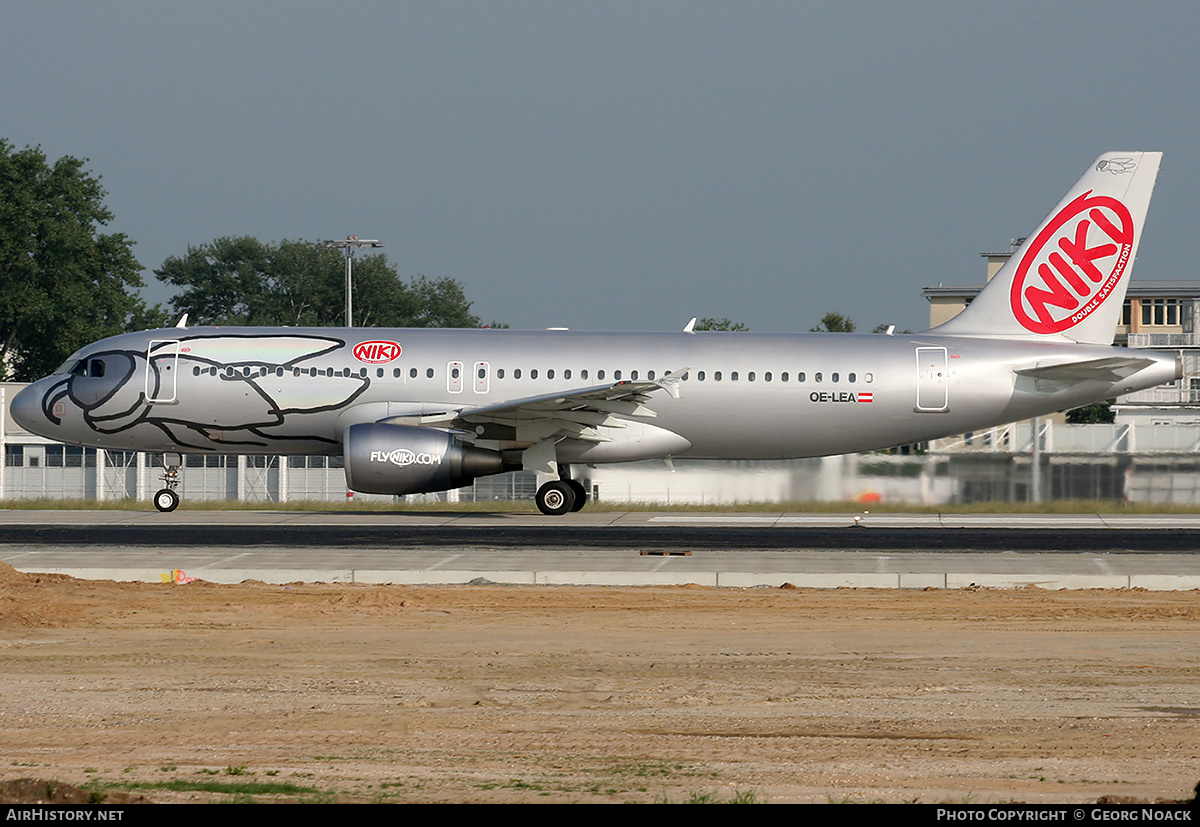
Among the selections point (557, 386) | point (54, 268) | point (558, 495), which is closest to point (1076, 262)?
point (557, 386)

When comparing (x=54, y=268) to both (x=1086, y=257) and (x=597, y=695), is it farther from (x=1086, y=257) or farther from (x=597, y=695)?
(x=597, y=695)

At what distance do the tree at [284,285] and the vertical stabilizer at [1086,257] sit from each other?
244 ft

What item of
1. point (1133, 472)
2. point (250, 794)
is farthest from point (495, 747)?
point (1133, 472)

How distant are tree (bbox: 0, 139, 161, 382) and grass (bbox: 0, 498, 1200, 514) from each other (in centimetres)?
4102

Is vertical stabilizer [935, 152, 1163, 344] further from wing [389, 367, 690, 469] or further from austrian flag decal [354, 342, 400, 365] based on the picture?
austrian flag decal [354, 342, 400, 365]

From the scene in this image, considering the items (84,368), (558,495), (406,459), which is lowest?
(558,495)

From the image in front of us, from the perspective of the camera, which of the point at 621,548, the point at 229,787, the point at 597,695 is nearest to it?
the point at 229,787

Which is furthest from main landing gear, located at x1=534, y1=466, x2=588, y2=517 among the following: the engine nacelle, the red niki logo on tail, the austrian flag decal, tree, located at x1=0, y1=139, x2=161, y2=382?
tree, located at x1=0, y1=139, x2=161, y2=382

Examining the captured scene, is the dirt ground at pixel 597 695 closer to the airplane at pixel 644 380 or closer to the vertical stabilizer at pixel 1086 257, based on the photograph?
the airplane at pixel 644 380

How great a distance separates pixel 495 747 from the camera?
7.90 m

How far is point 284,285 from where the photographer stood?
336 ft

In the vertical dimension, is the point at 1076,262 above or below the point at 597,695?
above

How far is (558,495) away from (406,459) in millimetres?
3870
